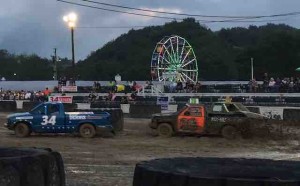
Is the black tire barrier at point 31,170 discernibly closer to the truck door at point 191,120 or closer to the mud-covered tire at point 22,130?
the truck door at point 191,120

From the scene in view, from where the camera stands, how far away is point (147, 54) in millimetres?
99500

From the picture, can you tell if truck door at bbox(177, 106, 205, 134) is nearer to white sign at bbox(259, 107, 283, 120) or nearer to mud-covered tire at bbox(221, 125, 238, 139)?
mud-covered tire at bbox(221, 125, 238, 139)

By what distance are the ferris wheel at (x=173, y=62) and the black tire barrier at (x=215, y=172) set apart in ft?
175

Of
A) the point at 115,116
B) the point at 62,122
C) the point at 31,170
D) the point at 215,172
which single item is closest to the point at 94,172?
the point at 31,170

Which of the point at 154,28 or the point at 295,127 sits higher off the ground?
the point at 154,28

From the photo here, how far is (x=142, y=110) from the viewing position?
34062 millimetres

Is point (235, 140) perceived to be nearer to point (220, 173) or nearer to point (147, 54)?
point (220, 173)

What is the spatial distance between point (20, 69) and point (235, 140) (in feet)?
311

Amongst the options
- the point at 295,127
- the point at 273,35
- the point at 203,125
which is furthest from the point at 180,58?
the point at 273,35

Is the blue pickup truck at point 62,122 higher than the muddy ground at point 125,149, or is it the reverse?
the blue pickup truck at point 62,122

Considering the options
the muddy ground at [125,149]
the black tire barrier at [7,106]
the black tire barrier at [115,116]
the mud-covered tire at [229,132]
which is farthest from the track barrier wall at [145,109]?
the mud-covered tire at [229,132]

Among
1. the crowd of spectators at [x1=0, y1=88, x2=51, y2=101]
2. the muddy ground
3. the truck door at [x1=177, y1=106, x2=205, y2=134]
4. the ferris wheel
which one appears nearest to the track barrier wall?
the crowd of spectators at [x1=0, y1=88, x2=51, y2=101]

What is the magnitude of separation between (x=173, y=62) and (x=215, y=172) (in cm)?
5603

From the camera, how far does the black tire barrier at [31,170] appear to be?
4488 mm
